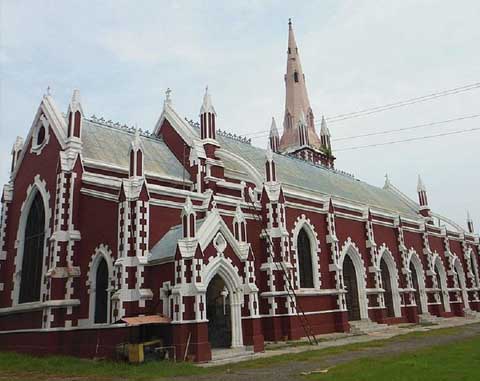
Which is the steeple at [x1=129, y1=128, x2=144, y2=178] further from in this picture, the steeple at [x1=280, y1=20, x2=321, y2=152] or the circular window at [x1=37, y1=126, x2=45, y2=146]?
the steeple at [x1=280, y1=20, x2=321, y2=152]

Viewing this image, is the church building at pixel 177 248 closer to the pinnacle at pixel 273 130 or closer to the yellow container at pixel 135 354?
the yellow container at pixel 135 354

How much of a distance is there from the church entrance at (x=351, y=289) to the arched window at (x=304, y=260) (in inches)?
158

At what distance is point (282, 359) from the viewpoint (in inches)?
652

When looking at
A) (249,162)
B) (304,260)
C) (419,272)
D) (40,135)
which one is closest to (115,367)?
(304,260)

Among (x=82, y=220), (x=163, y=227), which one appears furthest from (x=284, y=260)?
(x=82, y=220)

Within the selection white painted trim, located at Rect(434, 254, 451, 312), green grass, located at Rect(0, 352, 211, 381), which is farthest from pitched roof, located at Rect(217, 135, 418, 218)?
green grass, located at Rect(0, 352, 211, 381)

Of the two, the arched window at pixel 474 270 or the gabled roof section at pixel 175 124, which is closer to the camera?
the gabled roof section at pixel 175 124

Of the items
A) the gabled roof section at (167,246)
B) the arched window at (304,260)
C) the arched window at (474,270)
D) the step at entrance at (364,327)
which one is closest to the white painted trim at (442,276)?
the arched window at (474,270)

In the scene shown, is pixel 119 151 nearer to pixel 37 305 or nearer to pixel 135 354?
pixel 37 305

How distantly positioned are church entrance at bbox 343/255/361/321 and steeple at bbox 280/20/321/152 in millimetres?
20294

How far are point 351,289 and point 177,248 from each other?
53.7 feet

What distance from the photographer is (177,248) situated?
17719 mm

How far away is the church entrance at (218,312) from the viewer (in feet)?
71.1

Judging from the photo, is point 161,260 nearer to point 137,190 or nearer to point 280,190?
point 137,190
